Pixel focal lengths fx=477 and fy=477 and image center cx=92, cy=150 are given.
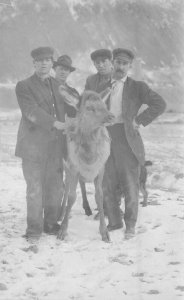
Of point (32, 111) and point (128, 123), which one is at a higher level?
point (32, 111)

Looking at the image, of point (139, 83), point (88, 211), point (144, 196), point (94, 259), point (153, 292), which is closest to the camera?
point (153, 292)

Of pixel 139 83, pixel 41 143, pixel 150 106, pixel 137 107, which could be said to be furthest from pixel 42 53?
pixel 150 106

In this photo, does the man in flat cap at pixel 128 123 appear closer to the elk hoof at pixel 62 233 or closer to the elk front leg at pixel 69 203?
the elk front leg at pixel 69 203

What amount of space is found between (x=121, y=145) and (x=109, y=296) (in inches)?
98.7

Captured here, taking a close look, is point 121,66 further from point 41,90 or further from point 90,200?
point 90,200

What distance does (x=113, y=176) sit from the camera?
6508mm

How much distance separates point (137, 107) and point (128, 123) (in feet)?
1.07

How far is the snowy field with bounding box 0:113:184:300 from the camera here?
4.33 meters

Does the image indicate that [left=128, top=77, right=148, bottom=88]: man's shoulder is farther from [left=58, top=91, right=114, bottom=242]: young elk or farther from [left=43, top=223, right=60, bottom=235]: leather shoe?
[left=43, top=223, right=60, bottom=235]: leather shoe

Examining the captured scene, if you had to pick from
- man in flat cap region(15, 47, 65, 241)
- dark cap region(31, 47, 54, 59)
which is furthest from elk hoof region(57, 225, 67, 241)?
dark cap region(31, 47, 54, 59)


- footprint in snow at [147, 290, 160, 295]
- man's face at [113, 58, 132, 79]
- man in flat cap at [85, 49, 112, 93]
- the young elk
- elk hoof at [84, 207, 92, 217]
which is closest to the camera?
footprint in snow at [147, 290, 160, 295]

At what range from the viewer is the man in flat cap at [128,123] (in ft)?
20.2

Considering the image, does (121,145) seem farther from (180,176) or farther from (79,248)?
(180,176)

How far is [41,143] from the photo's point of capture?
620 centimetres
